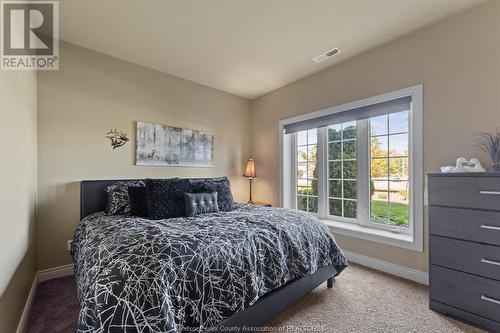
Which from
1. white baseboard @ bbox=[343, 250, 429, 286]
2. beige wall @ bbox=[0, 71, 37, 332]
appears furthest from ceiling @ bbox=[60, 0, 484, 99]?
white baseboard @ bbox=[343, 250, 429, 286]

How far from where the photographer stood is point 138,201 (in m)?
2.31

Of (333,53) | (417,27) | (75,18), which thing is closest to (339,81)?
(333,53)

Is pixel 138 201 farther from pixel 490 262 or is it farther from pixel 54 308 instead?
pixel 490 262

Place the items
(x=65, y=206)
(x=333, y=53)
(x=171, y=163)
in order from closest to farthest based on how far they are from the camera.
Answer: (x=65, y=206) → (x=333, y=53) → (x=171, y=163)

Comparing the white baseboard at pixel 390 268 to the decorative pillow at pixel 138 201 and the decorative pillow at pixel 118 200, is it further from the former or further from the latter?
the decorative pillow at pixel 118 200

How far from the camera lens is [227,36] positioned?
2.42 metres

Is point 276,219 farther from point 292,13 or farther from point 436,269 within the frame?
point 292,13

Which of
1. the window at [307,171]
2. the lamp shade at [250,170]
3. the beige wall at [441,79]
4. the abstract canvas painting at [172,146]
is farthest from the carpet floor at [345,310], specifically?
the lamp shade at [250,170]

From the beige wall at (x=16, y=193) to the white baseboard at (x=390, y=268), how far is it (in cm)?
311

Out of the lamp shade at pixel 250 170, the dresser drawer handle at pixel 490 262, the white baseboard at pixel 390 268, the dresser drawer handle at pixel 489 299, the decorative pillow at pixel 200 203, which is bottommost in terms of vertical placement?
the white baseboard at pixel 390 268

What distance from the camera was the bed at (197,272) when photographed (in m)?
1.05

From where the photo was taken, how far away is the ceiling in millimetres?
2002

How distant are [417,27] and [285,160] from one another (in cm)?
226

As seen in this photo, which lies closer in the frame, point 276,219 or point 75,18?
point 276,219
